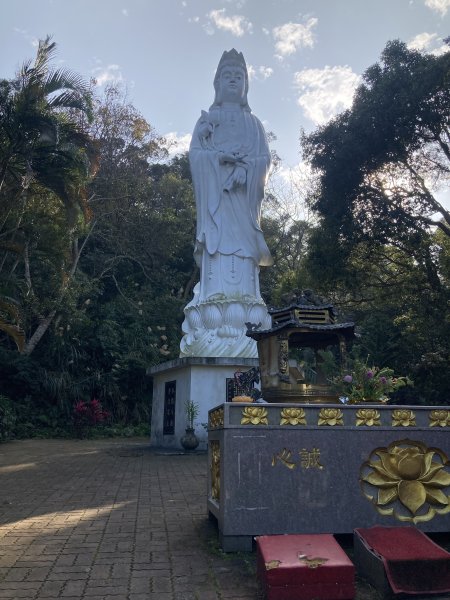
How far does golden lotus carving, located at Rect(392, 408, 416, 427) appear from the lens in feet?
16.3

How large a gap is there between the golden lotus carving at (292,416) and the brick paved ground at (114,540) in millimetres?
1127

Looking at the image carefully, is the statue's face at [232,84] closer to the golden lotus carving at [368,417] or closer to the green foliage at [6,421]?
the green foliage at [6,421]

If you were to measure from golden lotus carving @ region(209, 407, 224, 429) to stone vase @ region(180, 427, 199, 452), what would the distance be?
624 centimetres

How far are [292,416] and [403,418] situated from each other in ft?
3.31

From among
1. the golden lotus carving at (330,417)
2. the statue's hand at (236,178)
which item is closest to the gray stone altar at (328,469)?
the golden lotus carving at (330,417)

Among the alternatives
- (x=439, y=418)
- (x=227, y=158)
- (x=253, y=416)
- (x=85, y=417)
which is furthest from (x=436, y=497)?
(x=85, y=417)

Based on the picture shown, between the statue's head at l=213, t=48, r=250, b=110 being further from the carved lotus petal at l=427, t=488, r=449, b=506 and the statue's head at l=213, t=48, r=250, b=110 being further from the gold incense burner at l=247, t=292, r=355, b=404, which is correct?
the carved lotus petal at l=427, t=488, r=449, b=506

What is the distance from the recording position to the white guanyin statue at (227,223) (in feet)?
47.4

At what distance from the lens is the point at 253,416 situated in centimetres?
483

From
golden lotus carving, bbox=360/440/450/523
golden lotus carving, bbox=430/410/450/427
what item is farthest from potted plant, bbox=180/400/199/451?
golden lotus carving, bbox=430/410/450/427

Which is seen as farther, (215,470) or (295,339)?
(295,339)

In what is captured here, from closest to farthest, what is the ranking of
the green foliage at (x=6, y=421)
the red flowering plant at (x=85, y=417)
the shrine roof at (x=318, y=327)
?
the shrine roof at (x=318, y=327), the green foliage at (x=6, y=421), the red flowering plant at (x=85, y=417)

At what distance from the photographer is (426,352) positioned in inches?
583

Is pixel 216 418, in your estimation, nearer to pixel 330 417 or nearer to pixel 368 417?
pixel 330 417
